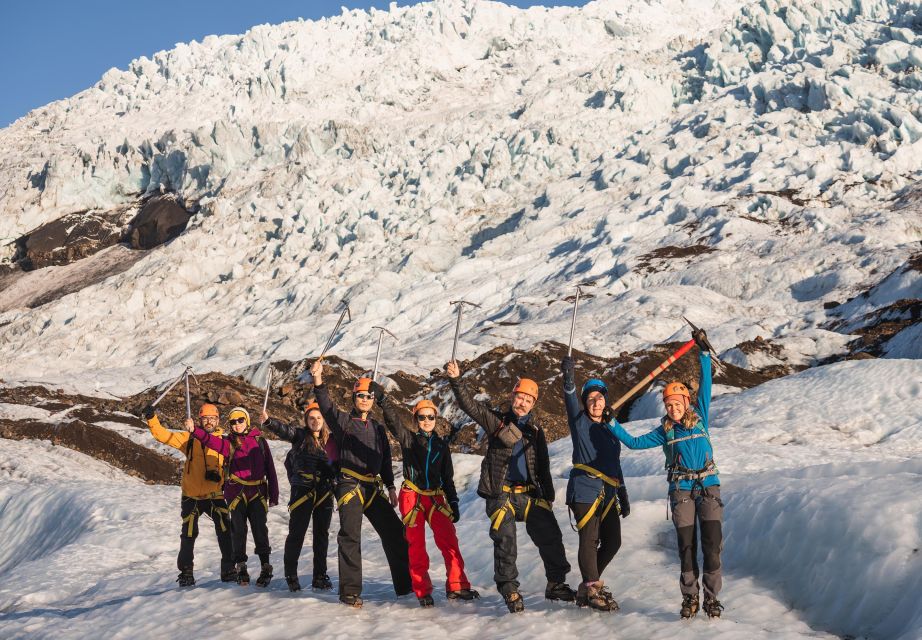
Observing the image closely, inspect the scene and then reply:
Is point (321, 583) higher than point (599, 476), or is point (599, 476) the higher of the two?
point (599, 476)

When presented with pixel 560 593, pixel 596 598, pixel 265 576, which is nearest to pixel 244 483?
pixel 265 576

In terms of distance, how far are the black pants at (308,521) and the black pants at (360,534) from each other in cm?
102

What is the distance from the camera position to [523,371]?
40.9 meters

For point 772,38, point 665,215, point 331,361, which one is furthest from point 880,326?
point 772,38

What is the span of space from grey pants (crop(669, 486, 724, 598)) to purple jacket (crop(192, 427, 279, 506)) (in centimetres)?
484

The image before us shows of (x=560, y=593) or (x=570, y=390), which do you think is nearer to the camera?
(x=570, y=390)

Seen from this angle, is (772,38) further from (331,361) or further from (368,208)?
(331,361)

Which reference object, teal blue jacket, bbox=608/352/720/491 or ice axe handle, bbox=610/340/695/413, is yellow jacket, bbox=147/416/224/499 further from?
teal blue jacket, bbox=608/352/720/491

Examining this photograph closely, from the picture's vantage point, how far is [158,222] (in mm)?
116875

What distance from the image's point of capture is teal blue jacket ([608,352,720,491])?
6910mm

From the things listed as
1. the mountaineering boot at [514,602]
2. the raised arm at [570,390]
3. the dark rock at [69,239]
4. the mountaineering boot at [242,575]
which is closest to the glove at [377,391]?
the raised arm at [570,390]

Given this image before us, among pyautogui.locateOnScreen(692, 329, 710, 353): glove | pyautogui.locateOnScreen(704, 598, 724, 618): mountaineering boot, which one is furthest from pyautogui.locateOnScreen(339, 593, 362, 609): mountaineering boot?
pyautogui.locateOnScreen(692, 329, 710, 353): glove

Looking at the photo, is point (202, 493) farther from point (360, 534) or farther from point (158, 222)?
point (158, 222)

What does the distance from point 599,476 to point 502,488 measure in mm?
905
